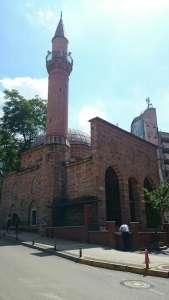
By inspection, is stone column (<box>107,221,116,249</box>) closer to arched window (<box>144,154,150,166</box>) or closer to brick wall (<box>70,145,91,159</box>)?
arched window (<box>144,154,150,166</box>)

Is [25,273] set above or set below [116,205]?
below

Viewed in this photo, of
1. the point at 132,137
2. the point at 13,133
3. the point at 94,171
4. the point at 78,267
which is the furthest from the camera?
the point at 13,133

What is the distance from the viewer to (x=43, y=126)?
102 feet

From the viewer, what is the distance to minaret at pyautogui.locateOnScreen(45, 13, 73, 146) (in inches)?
755

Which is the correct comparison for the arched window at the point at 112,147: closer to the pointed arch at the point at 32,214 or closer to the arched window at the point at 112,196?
the arched window at the point at 112,196

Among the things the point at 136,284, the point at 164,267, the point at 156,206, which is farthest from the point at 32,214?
the point at 136,284

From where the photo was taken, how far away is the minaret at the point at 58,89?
1919cm

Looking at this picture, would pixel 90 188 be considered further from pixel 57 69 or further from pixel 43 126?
pixel 43 126

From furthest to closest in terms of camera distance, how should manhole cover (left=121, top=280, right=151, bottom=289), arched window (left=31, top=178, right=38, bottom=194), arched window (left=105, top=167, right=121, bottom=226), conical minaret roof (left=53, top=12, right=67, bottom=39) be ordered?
conical minaret roof (left=53, top=12, right=67, bottom=39)
arched window (left=31, top=178, right=38, bottom=194)
arched window (left=105, top=167, right=121, bottom=226)
manhole cover (left=121, top=280, right=151, bottom=289)

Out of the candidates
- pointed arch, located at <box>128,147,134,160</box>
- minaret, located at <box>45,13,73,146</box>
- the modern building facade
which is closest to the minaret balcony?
minaret, located at <box>45,13,73,146</box>

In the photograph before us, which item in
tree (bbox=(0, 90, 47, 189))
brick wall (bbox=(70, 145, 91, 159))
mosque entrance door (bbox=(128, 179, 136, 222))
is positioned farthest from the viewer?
tree (bbox=(0, 90, 47, 189))

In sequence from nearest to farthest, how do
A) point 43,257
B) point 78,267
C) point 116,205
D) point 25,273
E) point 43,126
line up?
point 25,273, point 78,267, point 43,257, point 116,205, point 43,126

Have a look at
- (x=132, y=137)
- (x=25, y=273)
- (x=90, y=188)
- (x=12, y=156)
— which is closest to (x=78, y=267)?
(x=25, y=273)

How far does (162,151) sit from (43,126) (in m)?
23.6
